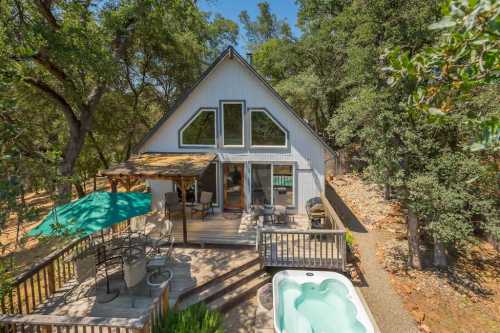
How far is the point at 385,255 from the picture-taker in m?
10.3

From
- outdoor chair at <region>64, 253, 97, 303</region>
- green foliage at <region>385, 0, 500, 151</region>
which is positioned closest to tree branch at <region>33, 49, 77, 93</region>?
outdoor chair at <region>64, 253, 97, 303</region>

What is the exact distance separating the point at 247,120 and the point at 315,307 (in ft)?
24.1

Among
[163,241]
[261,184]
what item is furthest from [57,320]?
[261,184]

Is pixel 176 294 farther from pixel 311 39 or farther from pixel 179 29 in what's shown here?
pixel 311 39

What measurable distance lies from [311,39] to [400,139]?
1715 centimetres

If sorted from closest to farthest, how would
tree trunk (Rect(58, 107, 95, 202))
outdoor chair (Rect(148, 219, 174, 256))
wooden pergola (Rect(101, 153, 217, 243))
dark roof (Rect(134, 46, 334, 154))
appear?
outdoor chair (Rect(148, 219, 174, 256)) → wooden pergola (Rect(101, 153, 217, 243)) → tree trunk (Rect(58, 107, 95, 202)) → dark roof (Rect(134, 46, 334, 154))

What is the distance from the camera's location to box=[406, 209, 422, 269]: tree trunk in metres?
9.40

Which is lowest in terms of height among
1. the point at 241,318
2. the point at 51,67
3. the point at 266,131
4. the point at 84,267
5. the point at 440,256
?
the point at 241,318

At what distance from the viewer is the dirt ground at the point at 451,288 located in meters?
7.38

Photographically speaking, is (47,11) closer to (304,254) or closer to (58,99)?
(58,99)

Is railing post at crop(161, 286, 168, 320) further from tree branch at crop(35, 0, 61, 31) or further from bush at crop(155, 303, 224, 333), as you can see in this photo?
tree branch at crop(35, 0, 61, 31)

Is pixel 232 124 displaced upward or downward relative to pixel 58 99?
downward

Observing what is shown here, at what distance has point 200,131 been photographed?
1180 centimetres

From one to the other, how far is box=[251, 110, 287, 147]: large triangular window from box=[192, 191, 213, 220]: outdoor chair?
2.95 m
